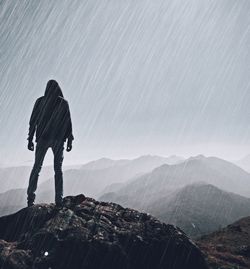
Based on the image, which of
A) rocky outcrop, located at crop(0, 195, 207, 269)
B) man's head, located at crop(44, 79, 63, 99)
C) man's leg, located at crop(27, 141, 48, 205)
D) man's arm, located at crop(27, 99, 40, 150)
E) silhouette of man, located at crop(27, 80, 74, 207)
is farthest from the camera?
man's head, located at crop(44, 79, 63, 99)

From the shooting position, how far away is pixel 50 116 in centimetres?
1084

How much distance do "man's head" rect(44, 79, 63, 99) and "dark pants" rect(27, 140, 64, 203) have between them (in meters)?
1.84

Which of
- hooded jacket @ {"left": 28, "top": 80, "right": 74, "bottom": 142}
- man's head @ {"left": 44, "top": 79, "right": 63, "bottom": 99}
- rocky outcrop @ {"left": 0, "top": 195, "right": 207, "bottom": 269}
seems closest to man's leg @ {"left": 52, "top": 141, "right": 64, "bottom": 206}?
hooded jacket @ {"left": 28, "top": 80, "right": 74, "bottom": 142}

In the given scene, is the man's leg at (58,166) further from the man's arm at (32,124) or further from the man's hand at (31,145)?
the man's arm at (32,124)

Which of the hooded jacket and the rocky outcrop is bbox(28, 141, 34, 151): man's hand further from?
the rocky outcrop

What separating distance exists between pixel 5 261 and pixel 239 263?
30.5ft

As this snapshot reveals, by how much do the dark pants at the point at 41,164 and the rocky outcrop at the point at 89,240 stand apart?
503mm

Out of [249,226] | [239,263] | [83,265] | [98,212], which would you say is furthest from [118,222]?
[249,226]

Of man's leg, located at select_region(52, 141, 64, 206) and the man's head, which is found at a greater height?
the man's head

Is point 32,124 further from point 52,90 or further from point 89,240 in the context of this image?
point 89,240

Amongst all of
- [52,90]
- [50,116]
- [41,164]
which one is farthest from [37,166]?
[52,90]

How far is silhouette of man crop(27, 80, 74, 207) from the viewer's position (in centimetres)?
1069

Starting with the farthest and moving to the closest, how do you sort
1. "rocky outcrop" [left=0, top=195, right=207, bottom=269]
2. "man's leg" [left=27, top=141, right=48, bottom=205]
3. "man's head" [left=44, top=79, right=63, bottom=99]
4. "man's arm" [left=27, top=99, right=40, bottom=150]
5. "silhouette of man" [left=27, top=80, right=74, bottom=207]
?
1. "man's head" [left=44, top=79, right=63, bottom=99]
2. "man's arm" [left=27, top=99, right=40, bottom=150]
3. "silhouette of man" [left=27, top=80, right=74, bottom=207]
4. "man's leg" [left=27, top=141, right=48, bottom=205]
5. "rocky outcrop" [left=0, top=195, right=207, bottom=269]

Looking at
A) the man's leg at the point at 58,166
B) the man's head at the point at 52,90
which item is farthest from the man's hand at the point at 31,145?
the man's head at the point at 52,90
